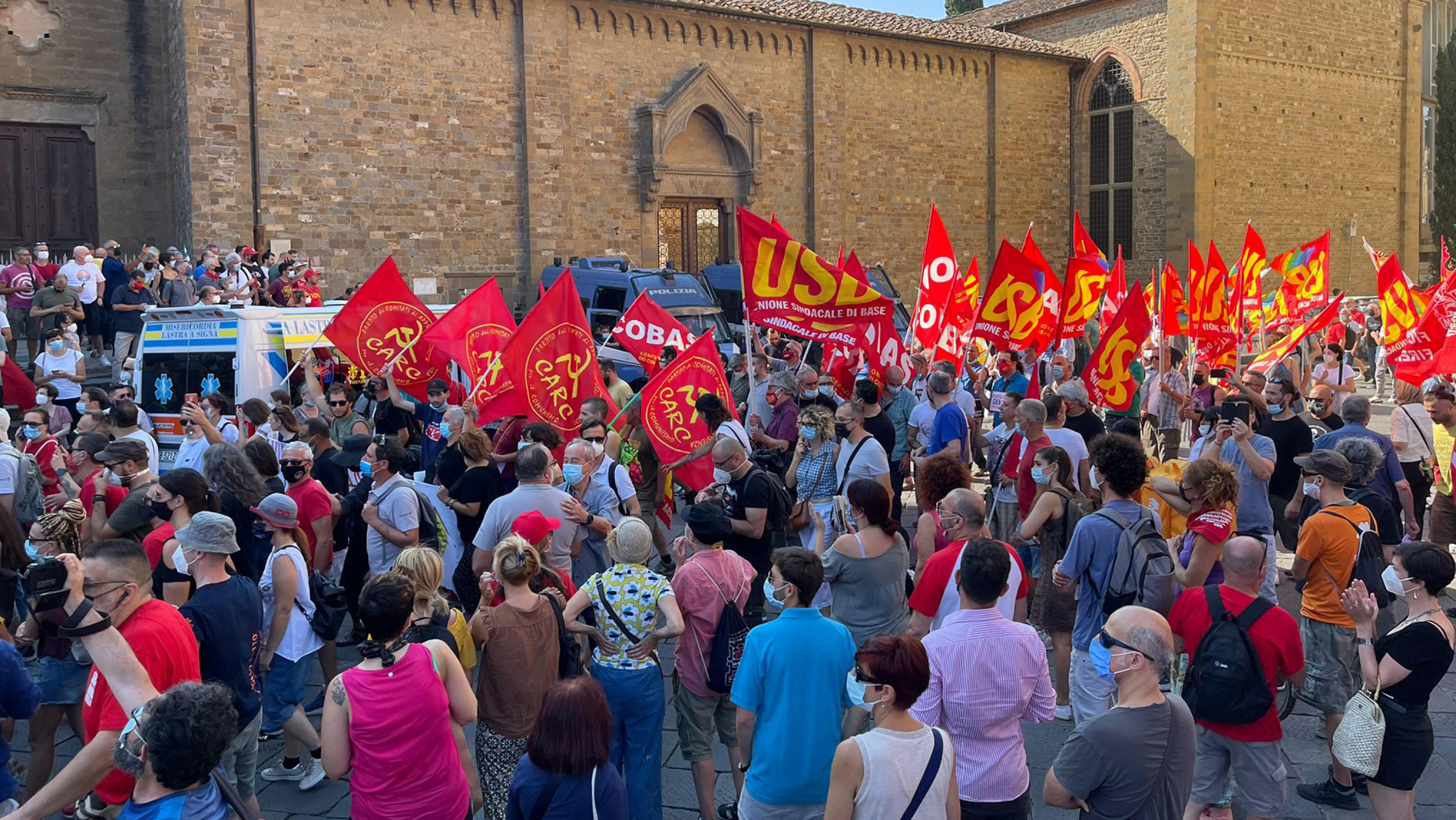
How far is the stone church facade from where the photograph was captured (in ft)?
66.8

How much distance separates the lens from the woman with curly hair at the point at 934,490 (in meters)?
5.88

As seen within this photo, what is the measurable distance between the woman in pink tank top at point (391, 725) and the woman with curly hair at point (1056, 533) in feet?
11.1

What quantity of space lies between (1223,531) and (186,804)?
4.37 meters

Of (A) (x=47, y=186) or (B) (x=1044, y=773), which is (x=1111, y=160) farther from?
(B) (x=1044, y=773)

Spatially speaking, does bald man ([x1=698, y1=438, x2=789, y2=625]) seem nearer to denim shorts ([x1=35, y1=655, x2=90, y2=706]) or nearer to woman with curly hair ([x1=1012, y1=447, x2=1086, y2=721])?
woman with curly hair ([x1=1012, y1=447, x2=1086, y2=721])

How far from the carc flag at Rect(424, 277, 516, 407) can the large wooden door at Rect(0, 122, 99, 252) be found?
14.8 metres

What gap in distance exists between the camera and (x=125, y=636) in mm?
3918

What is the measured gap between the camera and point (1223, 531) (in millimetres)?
5352

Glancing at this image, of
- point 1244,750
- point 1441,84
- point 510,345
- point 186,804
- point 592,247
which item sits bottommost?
point 1244,750

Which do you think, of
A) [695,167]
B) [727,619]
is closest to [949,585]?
[727,619]

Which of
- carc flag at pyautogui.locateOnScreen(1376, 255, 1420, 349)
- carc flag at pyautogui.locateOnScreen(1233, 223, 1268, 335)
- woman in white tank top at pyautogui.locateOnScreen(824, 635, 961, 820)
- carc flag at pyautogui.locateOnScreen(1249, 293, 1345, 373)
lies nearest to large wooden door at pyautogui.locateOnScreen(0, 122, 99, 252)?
carc flag at pyautogui.locateOnScreen(1233, 223, 1268, 335)

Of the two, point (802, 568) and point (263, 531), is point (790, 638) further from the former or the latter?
point (263, 531)

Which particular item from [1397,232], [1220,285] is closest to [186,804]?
[1220,285]

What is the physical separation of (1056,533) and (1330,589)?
1.35 meters
